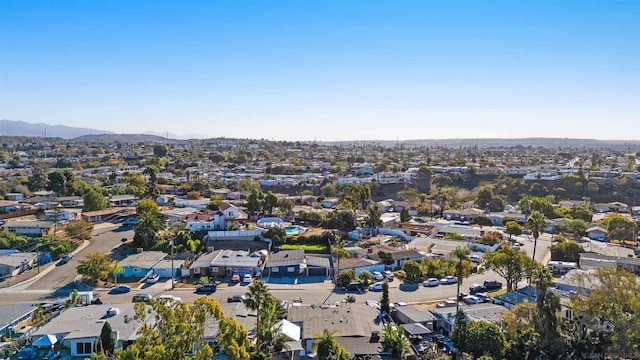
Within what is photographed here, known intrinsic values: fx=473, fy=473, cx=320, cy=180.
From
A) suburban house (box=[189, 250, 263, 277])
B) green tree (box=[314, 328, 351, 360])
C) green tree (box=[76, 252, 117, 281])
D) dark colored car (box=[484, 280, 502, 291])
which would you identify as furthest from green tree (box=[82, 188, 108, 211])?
dark colored car (box=[484, 280, 502, 291])

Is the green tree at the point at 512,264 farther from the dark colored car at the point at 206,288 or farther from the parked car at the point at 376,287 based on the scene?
the dark colored car at the point at 206,288

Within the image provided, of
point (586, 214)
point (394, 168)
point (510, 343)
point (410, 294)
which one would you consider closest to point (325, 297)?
point (410, 294)

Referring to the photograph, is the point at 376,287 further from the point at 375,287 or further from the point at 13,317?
the point at 13,317

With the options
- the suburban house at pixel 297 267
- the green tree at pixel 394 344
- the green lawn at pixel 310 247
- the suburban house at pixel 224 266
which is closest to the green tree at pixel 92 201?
the suburban house at pixel 224 266

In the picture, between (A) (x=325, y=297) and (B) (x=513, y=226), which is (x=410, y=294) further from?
(B) (x=513, y=226)

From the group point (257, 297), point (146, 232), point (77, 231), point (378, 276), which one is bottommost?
point (378, 276)

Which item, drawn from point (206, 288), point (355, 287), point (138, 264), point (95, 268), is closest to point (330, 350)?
point (355, 287)

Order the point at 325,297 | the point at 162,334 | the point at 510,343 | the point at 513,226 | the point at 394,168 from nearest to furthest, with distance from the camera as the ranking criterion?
the point at 162,334
the point at 510,343
the point at 325,297
the point at 513,226
the point at 394,168
